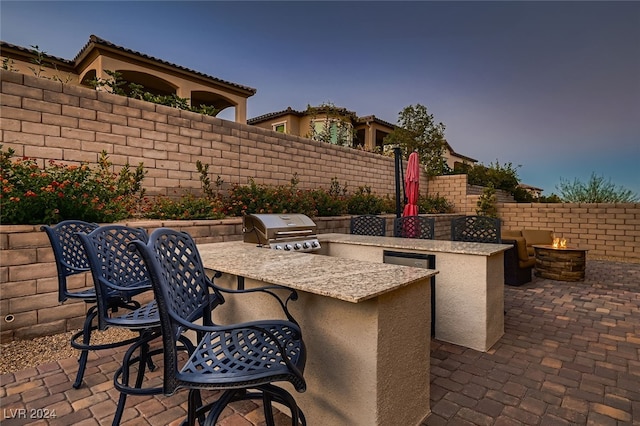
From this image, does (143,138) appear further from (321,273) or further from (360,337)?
(360,337)

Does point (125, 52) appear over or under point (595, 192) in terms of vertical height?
over

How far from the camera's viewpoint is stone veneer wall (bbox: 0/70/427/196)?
377 cm

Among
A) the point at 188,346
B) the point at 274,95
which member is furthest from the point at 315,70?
the point at 188,346

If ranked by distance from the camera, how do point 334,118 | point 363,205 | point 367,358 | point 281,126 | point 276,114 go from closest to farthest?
point 367,358, point 363,205, point 334,118, point 276,114, point 281,126

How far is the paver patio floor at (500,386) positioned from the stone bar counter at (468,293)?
12cm

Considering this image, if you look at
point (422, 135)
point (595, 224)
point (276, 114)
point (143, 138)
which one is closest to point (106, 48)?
point (143, 138)

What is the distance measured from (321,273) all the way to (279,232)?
1505 mm

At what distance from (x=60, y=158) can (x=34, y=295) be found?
1.95 metres

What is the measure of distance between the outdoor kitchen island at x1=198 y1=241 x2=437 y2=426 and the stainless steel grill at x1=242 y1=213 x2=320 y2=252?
1.12 metres

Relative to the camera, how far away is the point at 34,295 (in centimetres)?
288

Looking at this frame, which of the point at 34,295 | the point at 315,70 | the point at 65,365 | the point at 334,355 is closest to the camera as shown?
the point at 334,355

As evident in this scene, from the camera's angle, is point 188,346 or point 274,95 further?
point 274,95

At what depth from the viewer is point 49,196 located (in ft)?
9.93

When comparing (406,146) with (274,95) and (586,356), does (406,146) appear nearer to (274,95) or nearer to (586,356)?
(274,95)
